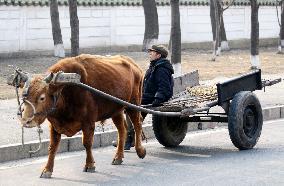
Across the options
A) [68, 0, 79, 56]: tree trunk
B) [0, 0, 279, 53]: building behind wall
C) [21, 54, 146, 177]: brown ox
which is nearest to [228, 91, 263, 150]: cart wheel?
[21, 54, 146, 177]: brown ox

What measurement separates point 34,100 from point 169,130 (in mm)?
3297

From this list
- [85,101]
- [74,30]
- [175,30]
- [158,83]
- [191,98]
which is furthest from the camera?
[175,30]

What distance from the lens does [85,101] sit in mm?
9930

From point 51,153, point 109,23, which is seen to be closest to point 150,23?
point 109,23

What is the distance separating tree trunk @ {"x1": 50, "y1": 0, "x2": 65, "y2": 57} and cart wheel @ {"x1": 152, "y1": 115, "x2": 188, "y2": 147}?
15.3 m

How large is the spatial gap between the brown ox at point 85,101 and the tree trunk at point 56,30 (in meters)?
16.0

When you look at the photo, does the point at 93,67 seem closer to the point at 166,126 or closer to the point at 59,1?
the point at 166,126

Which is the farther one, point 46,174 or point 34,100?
point 46,174

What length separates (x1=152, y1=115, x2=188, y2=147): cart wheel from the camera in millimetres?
11914

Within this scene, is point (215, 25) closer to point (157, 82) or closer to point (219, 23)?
point (219, 23)

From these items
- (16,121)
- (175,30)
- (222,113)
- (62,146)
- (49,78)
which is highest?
(49,78)

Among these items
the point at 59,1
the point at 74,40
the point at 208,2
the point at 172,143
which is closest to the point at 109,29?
the point at 59,1

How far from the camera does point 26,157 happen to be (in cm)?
Answer: 1150

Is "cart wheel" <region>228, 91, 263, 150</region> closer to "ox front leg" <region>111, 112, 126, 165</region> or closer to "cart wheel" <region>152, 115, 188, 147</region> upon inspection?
"cart wheel" <region>152, 115, 188, 147</region>
